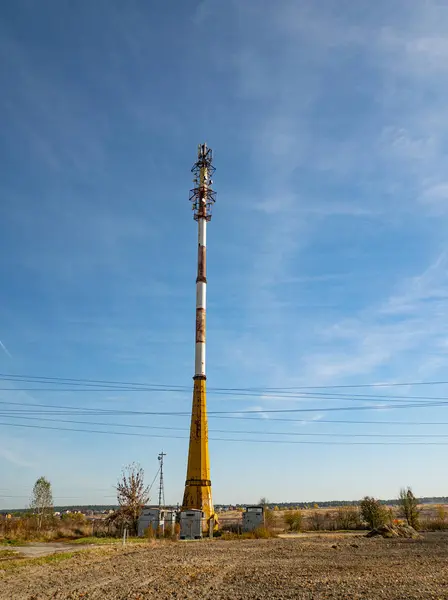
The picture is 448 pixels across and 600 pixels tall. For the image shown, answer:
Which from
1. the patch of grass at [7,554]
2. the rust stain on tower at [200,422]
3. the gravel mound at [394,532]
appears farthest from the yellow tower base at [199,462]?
the patch of grass at [7,554]

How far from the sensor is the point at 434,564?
25.5 meters

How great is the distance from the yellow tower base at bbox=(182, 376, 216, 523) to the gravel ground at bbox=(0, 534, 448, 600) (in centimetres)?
2358

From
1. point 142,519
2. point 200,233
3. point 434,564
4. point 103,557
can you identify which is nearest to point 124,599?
point 103,557

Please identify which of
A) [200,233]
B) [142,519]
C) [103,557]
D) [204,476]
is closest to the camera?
[103,557]

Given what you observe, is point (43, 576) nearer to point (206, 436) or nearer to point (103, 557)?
point (103, 557)

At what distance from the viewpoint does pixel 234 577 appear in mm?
20703

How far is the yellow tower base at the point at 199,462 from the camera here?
53.5 meters

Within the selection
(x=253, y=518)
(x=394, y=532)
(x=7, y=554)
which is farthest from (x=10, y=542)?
(x=394, y=532)

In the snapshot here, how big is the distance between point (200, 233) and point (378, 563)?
4591 cm

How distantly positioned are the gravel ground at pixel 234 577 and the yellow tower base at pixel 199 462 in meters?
23.6

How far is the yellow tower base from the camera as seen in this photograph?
5353 centimetres

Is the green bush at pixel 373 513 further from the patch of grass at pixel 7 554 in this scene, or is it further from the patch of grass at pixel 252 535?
the patch of grass at pixel 7 554

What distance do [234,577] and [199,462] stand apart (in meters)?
34.6

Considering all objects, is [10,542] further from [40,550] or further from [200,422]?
[200,422]
